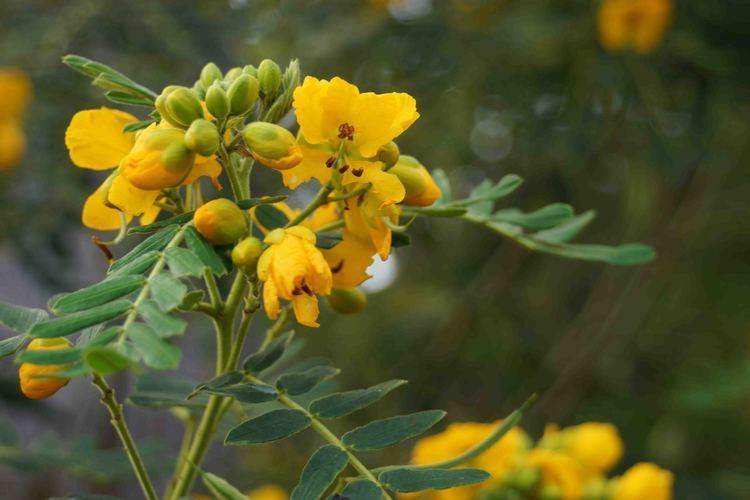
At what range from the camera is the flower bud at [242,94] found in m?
0.76

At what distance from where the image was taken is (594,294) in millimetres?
3031

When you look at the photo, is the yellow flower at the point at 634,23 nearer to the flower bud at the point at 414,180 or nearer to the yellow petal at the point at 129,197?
the flower bud at the point at 414,180

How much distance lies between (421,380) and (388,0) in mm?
1193

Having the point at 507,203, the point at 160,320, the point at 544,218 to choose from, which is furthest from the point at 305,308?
the point at 507,203

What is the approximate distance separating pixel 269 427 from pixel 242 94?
281 mm

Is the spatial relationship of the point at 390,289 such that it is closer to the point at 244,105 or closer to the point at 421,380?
the point at 421,380

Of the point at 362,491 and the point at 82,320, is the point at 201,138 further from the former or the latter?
the point at 362,491

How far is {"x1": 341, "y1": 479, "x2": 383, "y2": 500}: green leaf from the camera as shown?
730 mm

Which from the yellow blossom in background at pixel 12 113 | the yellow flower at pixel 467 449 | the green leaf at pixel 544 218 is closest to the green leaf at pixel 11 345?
the green leaf at pixel 544 218

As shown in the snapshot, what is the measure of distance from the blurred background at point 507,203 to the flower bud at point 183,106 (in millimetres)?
1206

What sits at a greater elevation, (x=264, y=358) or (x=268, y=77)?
(x=268, y=77)

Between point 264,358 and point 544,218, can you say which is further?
point 544,218

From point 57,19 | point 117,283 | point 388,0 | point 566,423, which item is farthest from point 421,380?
point 117,283

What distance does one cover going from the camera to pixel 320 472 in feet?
2.43
